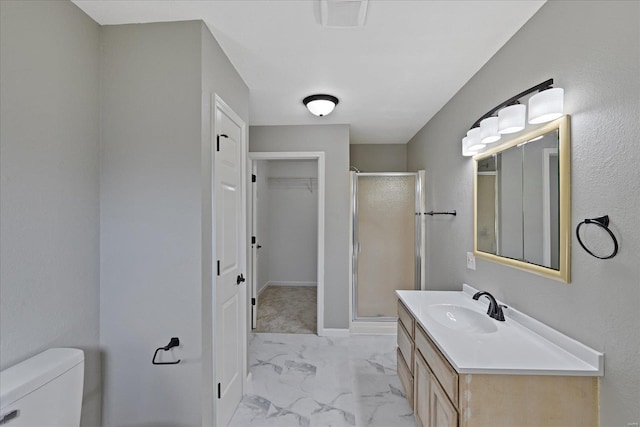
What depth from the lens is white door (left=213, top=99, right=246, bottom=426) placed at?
1.84 metres

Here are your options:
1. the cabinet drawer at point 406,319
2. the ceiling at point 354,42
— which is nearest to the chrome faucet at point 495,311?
the cabinet drawer at point 406,319

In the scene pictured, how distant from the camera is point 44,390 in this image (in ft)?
3.79

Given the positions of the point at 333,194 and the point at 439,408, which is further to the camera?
the point at 333,194

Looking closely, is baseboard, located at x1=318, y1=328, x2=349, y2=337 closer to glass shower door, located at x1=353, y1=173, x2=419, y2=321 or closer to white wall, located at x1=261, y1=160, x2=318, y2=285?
glass shower door, located at x1=353, y1=173, x2=419, y2=321

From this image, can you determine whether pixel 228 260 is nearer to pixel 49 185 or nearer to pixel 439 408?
pixel 49 185

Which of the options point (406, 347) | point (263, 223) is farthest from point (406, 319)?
point (263, 223)

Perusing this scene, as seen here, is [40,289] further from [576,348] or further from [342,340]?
[342,340]

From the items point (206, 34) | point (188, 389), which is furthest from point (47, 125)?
point (188, 389)

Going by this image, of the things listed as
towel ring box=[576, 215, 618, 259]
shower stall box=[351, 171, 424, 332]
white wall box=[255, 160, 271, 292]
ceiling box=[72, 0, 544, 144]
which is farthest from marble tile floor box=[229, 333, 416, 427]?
ceiling box=[72, 0, 544, 144]

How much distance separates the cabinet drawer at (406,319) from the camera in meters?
1.98

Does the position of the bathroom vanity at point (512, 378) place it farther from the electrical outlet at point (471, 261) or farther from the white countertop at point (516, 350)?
the electrical outlet at point (471, 261)

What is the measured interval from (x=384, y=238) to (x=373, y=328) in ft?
3.43

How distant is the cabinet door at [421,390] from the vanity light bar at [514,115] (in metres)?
1.36

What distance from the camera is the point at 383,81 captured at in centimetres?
235
